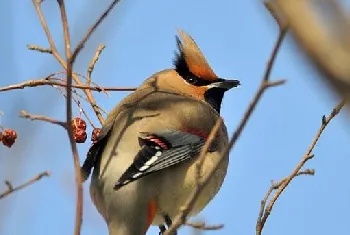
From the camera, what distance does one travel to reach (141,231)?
251 centimetres

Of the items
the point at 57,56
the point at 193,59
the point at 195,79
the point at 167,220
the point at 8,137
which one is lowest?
the point at 167,220

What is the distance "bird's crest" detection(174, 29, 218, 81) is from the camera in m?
3.95

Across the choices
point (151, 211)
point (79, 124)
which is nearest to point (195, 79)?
point (79, 124)

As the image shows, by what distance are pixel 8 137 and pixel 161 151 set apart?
0.63 metres

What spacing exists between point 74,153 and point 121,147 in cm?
119

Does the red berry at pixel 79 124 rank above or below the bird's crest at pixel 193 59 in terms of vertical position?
above

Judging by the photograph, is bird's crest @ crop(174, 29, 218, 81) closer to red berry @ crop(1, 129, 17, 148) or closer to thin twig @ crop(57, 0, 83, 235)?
red berry @ crop(1, 129, 17, 148)

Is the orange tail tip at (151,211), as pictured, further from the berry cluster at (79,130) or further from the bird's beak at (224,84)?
the bird's beak at (224,84)

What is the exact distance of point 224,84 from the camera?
12.8 feet

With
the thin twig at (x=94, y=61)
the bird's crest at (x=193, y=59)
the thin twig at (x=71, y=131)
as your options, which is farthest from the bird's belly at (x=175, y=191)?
the thin twig at (x=71, y=131)

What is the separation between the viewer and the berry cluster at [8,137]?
2723mm

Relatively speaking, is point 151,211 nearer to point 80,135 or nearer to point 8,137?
point 80,135

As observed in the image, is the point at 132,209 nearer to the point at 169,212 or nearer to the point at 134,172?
the point at 134,172

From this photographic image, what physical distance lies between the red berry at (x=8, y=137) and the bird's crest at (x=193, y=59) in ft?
4.69
